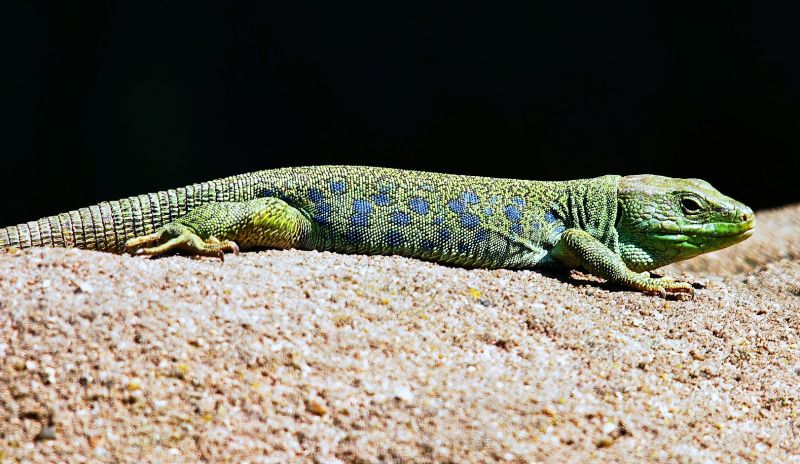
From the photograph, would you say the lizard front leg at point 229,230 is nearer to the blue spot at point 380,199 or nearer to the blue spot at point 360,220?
the blue spot at point 360,220

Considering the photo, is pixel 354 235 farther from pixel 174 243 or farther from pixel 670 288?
pixel 670 288

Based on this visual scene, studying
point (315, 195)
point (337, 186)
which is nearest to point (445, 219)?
point (337, 186)

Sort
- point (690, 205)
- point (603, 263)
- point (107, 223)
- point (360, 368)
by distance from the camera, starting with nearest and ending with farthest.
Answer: point (360, 368) < point (107, 223) < point (603, 263) < point (690, 205)

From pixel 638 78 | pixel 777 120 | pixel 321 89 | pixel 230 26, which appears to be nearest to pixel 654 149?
pixel 638 78

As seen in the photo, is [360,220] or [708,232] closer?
[360,220]

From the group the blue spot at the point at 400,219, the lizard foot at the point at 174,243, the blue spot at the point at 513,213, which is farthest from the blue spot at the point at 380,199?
the lizard foot at the point at 174,243

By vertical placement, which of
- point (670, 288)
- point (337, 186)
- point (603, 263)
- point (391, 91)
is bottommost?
point (670, 288)
